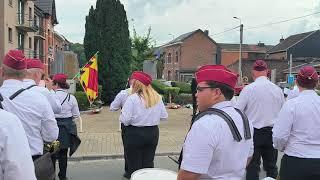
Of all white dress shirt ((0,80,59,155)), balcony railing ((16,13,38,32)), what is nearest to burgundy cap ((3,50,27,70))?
white dress shirt ((0,80,59,155))

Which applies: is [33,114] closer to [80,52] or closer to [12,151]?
[12,151]

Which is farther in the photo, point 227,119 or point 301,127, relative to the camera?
point 301,127

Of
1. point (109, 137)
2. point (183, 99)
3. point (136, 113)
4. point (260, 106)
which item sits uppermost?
point (260, 106)

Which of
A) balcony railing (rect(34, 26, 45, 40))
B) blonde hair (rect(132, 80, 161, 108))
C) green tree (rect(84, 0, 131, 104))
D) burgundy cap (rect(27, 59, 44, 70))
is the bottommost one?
blonde hair (rect(132, 80, 161, 108))

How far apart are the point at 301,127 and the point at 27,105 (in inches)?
105

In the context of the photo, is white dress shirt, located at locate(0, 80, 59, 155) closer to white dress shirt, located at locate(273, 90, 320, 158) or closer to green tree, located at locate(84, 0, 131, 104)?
white dress shirt, located at locate(273, 90, 320, 158)

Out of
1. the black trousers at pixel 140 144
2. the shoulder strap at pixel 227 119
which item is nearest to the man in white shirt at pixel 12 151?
the shoulder strap at pixel 227 119

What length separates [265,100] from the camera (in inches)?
276

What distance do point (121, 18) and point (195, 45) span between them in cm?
5191

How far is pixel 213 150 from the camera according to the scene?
2988 millimetres

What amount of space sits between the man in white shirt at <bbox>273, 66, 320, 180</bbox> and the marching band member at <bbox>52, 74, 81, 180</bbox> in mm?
3900

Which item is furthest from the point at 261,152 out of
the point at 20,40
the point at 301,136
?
the point at 20,40

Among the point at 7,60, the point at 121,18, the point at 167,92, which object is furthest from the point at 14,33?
the point at 7,60

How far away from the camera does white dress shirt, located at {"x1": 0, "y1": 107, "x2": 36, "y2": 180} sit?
2480 millimetres
